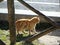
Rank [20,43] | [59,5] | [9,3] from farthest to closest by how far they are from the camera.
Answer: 1. [59,5]
2. [20,43]
3. [9,3]

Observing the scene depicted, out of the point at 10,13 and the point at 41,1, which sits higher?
the point at 10,13

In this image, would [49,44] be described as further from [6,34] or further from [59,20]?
[59,20]

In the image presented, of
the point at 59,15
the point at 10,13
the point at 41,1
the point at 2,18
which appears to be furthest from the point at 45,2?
the point at 10,13

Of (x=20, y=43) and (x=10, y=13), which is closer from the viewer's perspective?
(x=10, y=13)

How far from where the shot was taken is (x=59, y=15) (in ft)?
21.1

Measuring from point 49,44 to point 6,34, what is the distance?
1141 millimetres

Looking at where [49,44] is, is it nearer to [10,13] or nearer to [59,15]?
[10,13]

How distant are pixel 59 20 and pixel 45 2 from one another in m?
1.72

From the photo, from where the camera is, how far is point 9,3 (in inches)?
150

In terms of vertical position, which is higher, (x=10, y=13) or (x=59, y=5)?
(x=10, y=13)

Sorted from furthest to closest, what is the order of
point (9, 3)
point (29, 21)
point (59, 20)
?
point (59, 20) → point (29, 21) → point (9, 3)

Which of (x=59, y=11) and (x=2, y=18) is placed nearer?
(x=2, y=18)

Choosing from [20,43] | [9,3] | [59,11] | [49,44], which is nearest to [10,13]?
[9,3]

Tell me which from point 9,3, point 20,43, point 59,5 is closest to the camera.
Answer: point 9,3
